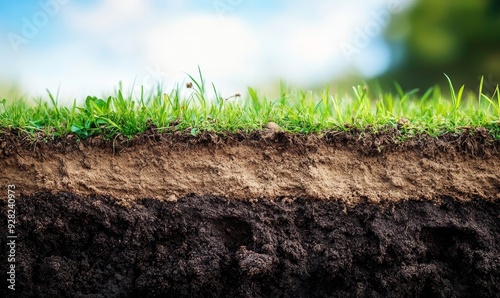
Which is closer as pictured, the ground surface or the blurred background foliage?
the ground surface

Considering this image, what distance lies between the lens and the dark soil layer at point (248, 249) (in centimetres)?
284

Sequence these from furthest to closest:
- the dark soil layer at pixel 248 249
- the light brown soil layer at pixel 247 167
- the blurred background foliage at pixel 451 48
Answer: the blurred background foliage at pixel 451 48, the light brown soil layer at pixel 247 167, the dark soil layer at pixel 248 249

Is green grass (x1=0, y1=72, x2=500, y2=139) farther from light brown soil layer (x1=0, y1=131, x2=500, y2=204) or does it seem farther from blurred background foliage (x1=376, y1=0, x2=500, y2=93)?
blurred background foliage (x1=376, y1=0, x2=500, y2=93)

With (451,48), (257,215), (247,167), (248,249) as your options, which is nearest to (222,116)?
(247,167)

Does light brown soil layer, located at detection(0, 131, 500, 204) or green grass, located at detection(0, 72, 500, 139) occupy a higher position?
green grass, located at detection(0, 72, 500, 139)

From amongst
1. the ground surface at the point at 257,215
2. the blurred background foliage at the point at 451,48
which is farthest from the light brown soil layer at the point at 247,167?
the blurred background foliage at the point at 451,48

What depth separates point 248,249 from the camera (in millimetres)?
2881

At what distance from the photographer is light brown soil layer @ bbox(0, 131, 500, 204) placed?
298 cm

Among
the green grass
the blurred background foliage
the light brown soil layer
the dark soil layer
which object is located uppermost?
the blurred background foliage

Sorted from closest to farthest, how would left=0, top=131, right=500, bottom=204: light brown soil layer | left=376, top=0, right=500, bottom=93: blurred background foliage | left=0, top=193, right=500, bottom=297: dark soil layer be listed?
left=0, top=193, right=500, bottom=297: dark soil layer → left=0, top=131, right=500, bottom=204: light brown soil layer → left=376, top=0, right=500, bottom=93: blurred background foliage

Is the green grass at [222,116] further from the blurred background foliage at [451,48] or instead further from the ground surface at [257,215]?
the blurred background foliage at [451,48]

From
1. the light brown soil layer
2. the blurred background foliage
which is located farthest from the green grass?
the blurred background foliage

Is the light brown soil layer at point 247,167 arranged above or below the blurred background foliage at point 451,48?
below

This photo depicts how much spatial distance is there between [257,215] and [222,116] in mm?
660
